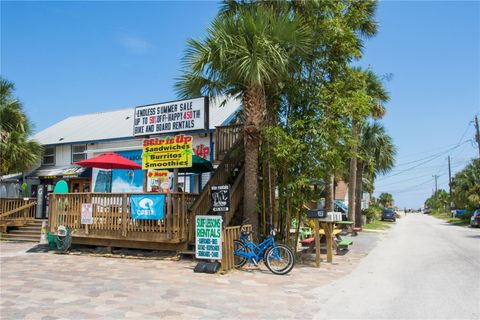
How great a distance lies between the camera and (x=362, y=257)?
13.9m

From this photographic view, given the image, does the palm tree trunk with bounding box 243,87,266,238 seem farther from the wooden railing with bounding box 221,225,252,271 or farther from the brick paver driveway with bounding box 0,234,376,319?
the brick paver driveway with bounding box 0,234,376,319

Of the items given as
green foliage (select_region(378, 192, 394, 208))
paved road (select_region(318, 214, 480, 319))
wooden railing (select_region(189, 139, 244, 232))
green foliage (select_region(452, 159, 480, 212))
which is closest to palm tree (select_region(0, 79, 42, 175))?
wooden railing (select_region(189, 139, 244, 232))

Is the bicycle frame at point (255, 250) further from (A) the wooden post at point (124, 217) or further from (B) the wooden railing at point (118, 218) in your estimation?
(A) the wooden post at point (124, 217)

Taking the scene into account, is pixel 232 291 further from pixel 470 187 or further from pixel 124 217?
pixel 470 187

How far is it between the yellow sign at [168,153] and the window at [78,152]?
37.0 ft

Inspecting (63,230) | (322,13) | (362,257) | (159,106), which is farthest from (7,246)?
(322,13)

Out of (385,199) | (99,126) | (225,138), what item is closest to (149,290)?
(225,138)

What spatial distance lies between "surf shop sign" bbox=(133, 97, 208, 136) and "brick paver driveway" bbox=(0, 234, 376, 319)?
3954 millimetres

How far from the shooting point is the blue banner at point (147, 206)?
12.1m

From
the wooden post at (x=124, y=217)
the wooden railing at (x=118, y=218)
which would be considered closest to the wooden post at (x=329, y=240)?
the wooden railing at (x=118, y=218)

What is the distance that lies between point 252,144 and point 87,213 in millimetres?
5668

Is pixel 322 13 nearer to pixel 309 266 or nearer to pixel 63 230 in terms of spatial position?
pixel 309 266

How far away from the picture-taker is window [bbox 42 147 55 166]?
23797 millimetres

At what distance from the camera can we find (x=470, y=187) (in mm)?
40125
